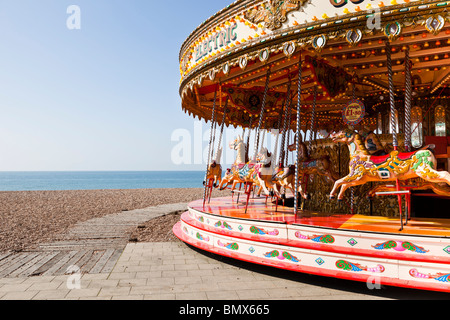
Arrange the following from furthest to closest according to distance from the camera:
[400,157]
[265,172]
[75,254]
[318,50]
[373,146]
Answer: [265,172], [75,254], [373,146], [400,157], [318,50]

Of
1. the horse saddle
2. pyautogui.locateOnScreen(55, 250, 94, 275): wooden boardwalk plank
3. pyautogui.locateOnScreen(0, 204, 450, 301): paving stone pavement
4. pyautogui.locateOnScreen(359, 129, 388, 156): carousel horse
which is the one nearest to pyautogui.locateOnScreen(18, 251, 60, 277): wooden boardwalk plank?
pyautogui.locateOnScreen(0, 204, 450, 301): paving stone pavement

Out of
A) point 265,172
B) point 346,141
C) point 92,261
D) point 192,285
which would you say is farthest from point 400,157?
point 92,261

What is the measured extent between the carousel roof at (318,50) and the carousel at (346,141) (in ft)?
0.08

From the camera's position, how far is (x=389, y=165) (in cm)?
542

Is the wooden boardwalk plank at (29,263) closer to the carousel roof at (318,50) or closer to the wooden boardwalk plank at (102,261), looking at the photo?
the wooden boardwalk plank at (102,261)

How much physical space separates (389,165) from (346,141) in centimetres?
100

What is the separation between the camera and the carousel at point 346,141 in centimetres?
446

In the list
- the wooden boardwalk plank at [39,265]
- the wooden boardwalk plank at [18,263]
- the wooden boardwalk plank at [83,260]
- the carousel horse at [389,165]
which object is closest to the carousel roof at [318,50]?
the carousel horse at [389,165]

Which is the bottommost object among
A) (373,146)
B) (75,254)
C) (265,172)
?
(75,254)

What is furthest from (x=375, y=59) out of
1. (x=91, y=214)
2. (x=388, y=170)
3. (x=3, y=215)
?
(x=3, y=215)

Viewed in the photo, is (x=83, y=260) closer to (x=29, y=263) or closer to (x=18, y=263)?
(x=29, y=263)

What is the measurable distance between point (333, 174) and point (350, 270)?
3.29 m
